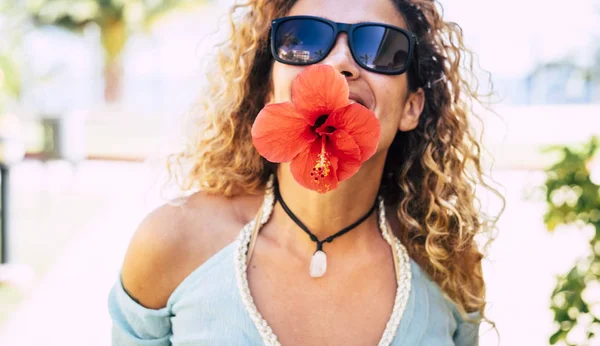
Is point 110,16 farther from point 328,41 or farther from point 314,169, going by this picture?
point 314,169

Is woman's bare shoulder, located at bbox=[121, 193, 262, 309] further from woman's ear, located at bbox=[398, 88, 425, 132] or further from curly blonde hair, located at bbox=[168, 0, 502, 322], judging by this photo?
woman's ear, located at bbox=[398, 88, 425, 132]

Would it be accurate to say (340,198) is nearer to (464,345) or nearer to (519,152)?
(464,345)

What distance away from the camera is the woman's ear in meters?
2.51

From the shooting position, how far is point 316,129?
1.82 meters

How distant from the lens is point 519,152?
1352cm

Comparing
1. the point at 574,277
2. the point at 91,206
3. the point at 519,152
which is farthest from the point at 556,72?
the point at 574,277

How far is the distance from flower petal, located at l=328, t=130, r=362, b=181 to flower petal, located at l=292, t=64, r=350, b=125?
0.07 m

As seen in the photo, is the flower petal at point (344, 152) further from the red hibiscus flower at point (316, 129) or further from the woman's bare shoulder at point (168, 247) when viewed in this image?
the woman's bare shoulder at point (168, 247)

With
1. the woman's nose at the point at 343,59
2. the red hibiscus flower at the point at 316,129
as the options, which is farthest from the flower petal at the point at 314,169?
the woman's nose at the point at 343,59

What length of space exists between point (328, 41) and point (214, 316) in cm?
94

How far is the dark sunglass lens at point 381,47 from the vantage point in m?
2.21

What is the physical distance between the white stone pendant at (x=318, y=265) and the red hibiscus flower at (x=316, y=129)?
60 centimetres

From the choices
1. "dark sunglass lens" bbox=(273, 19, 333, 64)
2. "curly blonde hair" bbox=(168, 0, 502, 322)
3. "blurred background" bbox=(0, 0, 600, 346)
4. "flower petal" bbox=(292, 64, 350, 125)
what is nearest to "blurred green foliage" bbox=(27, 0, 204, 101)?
"blurred background" bbox=(0, 0, 600, 346)

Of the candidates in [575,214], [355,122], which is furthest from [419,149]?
[355,122]
